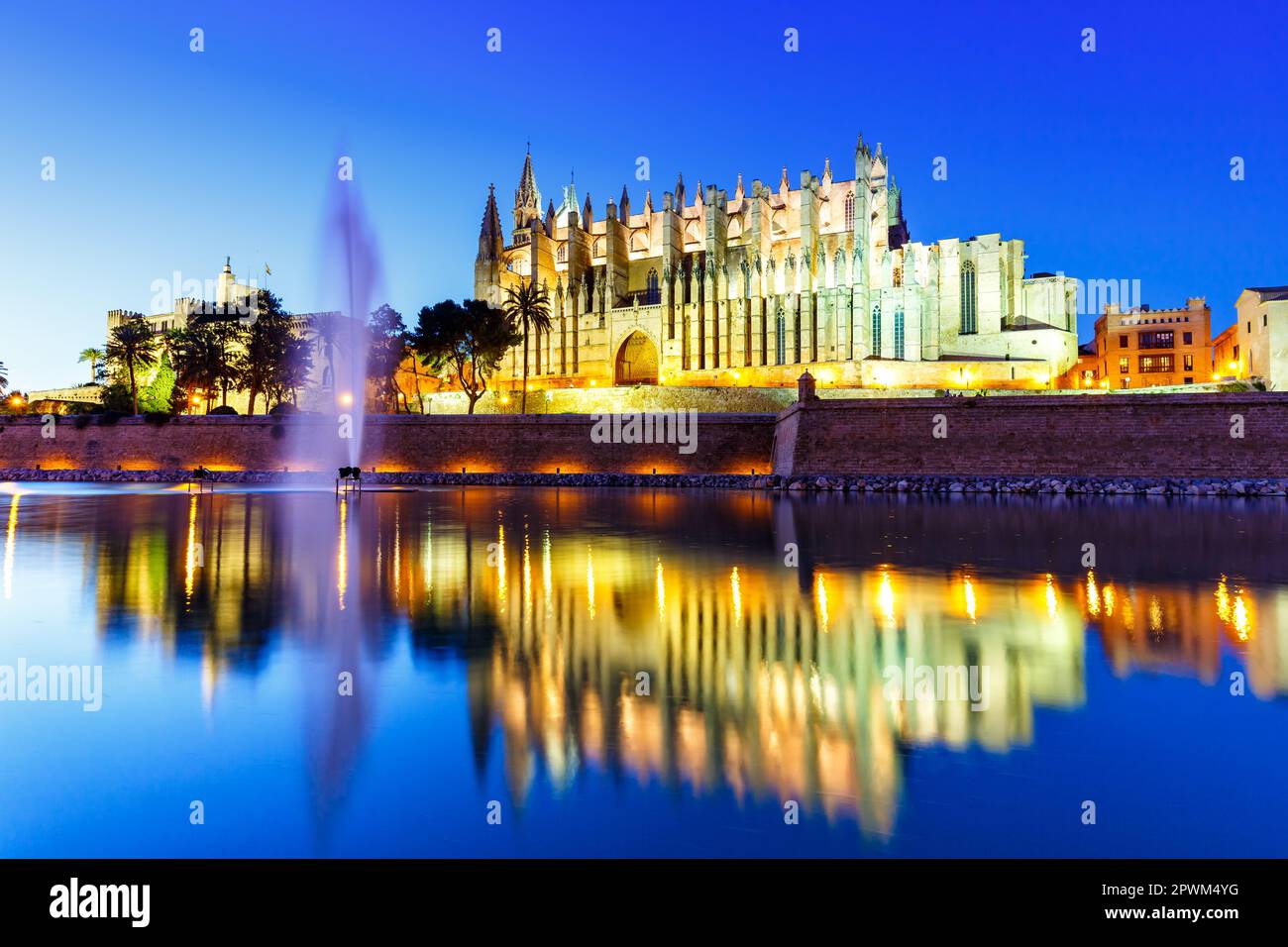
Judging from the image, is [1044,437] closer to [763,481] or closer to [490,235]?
[763,481]

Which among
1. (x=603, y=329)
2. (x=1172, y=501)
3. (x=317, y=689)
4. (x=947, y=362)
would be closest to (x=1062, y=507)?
(x=1172, y=501)

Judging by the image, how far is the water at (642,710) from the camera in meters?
2.78

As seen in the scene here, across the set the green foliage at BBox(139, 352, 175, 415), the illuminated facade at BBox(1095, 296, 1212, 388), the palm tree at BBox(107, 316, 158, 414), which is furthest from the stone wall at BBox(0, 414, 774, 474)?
the illuminated facade at BBox(1095, 296, 1212, 388)

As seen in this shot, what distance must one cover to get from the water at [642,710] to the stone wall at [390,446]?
83.1ft

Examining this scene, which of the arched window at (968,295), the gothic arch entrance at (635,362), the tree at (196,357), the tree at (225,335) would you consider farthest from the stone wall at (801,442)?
the gothic arch entrance at (635,362)

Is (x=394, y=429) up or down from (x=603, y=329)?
down

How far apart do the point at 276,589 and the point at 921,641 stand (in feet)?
18.4

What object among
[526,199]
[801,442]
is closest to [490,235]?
[526,199]

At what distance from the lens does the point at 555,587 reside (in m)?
7.73

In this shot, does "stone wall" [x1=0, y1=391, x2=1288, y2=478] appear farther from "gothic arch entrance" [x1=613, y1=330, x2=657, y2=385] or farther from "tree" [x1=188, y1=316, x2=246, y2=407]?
"gothic arch entrance" [x1=613, y1=330, x2=657, y2=385]

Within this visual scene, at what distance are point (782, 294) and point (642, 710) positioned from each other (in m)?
56.4

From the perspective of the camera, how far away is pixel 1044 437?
2734cm

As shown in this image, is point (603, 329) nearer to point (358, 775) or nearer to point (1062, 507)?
point (1062, 507)

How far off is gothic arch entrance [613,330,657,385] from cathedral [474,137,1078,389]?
0.36ft
